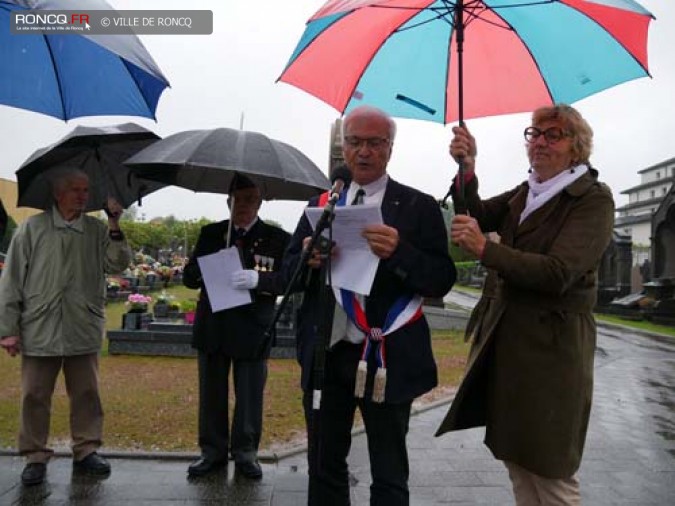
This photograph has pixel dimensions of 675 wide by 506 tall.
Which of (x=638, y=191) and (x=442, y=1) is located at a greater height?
(x=638, y=191)

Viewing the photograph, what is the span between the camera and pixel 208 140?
158 inches

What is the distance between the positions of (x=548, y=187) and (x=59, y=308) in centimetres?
329

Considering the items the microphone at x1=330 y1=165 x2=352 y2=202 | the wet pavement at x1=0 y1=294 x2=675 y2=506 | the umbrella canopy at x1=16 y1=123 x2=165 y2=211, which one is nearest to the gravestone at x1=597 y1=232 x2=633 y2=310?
the wet pavement at x1=0 y1=294 x2=675 y2=506

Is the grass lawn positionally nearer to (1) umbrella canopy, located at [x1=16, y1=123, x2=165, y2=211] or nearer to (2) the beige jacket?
(2) the beige jacket

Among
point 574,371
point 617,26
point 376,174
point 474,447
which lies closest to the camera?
point 574,371

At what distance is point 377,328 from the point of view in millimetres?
2750

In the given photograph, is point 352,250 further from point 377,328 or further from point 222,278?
point 222,278

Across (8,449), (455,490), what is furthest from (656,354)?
(8,449)

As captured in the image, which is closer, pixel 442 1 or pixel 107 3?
pixel 442 1

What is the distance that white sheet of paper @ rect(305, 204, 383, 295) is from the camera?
2635mm

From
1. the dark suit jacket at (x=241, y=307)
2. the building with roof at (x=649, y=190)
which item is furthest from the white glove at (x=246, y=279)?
the building with roof at (x=649, y=190)

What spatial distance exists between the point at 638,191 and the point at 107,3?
298 feet

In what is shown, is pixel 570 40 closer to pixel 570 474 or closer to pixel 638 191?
pixel 570 474

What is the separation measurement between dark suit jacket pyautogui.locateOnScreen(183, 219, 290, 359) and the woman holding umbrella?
175cm
